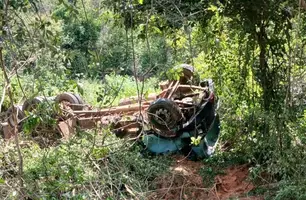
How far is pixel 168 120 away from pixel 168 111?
0.46ft

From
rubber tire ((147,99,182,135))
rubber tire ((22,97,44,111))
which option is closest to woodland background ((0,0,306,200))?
rubber tire ((22,97,44,111))

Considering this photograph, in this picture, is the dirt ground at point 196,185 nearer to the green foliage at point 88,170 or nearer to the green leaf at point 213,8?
the green foliage at point 88,170

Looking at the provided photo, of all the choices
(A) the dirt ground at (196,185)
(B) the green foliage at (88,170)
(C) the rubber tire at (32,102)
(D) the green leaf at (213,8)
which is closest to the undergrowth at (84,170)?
(B) the green foliage at (88,170)

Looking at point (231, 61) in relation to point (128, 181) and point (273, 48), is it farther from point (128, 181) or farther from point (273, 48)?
point (128, 181)

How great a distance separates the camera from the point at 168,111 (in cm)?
673

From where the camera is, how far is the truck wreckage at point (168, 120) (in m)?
6.82

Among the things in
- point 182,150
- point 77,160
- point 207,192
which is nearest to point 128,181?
point 77,160

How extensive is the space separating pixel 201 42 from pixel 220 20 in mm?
818

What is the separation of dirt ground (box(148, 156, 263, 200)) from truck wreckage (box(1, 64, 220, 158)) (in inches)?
16.5

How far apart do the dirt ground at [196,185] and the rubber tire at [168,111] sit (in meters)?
0.57

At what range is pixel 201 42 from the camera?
7.00 meters

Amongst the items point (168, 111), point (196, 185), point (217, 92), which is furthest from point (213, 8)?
point (196, 185)

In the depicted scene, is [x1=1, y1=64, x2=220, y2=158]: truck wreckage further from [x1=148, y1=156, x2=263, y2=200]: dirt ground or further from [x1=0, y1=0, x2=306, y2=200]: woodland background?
[x1=148, y1=156, x2=263, y2=200]: dirt ground

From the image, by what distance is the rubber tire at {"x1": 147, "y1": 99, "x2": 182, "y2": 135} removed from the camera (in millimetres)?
6723
